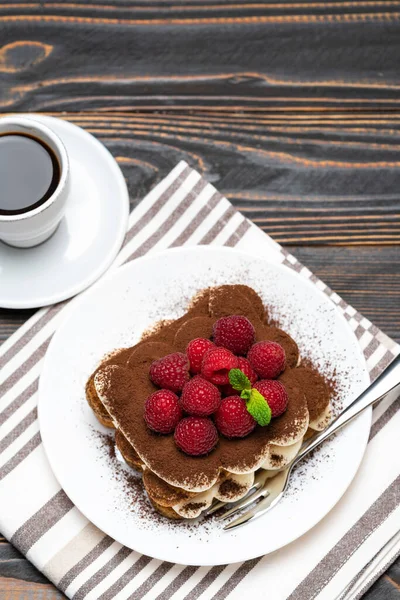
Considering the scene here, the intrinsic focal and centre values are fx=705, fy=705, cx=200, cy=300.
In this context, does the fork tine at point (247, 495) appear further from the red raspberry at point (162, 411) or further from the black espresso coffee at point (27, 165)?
the black espresso coffee at point (27, 165)

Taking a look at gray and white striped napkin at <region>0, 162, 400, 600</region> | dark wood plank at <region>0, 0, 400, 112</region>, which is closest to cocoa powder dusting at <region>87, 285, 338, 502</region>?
gray and white striped napkin at <region>0, 162, 400, 600</region>

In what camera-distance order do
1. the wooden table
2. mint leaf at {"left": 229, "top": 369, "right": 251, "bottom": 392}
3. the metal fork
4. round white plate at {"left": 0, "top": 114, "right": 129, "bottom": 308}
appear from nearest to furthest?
mint leaf at {"left": 229, "top": 369, "right": 251, "bottom": 392}, the metal fork, round white plate at {"left": 0, "top": 114, "right": 129, "bottom": 308}, the wooden table

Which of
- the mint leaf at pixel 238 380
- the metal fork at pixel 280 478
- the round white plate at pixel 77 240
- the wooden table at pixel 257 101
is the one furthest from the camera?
the wooden table at pixel 257 101

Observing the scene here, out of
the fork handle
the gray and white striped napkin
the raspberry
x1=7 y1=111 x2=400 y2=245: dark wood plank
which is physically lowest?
the gray and white striped napkin

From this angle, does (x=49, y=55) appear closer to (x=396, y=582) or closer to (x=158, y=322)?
(x=158, y=322)

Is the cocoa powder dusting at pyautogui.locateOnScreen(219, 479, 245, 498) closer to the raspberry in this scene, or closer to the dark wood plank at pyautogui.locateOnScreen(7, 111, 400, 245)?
the raspberry

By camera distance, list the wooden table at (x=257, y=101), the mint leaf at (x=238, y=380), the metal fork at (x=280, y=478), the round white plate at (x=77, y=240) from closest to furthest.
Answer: the mint leaf at (x=238, y=380)
the metal fork at (x=280, y=478)
the round white plate at (x=77, y=240)
the wooden table at (x=257, y=101)

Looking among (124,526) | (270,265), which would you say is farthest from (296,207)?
(124,526)

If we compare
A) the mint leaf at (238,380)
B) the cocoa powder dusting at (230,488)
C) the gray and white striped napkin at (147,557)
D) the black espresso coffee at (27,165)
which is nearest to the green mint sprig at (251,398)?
the mint leaf at (238,380)
